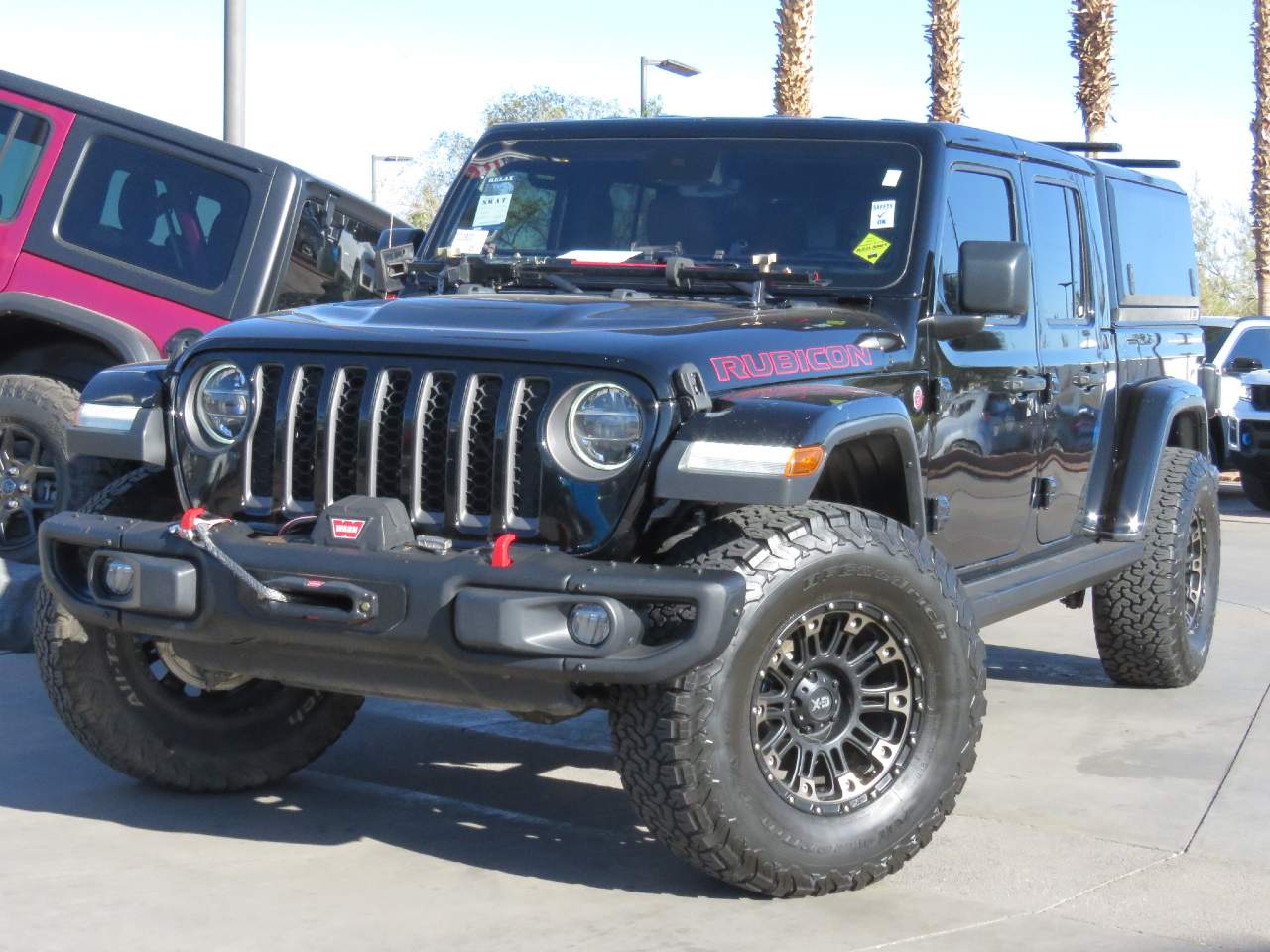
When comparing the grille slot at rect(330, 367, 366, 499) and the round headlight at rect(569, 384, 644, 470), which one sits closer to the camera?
the round headlight at rect(569, 384, 644, 470)

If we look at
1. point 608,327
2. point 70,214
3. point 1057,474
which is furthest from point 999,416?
point 70,214

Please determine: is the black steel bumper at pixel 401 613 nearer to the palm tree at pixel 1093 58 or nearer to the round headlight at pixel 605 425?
the round headlight at pixel 605 425

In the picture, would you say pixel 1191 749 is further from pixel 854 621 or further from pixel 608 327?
pixel 608 327

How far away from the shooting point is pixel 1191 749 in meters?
5.99

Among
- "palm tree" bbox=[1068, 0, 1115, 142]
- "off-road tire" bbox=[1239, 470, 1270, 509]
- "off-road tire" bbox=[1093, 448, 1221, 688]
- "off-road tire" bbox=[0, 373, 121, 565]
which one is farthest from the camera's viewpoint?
"palm tree" bbox=[1068, 0, 1115, 142]

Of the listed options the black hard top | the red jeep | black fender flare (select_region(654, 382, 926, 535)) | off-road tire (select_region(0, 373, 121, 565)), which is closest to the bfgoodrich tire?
black fender flare (select_region(654, 382, 926, 535))

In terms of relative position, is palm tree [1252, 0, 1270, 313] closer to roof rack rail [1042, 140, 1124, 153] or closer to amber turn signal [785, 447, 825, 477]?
roof rack rail [1042, 140, 1124, 153]

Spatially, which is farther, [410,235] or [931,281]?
[410,235]

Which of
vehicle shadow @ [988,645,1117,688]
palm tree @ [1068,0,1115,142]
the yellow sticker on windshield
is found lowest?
vehicle shadow @ [988,645,1117,688]

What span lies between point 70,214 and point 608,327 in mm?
4398

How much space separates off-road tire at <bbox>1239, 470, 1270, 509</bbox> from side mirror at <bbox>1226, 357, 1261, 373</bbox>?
988 millimetres

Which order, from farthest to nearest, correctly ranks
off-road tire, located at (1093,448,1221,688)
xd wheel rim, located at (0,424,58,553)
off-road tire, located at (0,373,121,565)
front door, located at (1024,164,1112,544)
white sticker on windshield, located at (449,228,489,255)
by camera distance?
xd wheel rim, located at (0,424,58,553), off-road tire, located at (0,373,121,565), off-road tire, located at (1093,448,1221,688), front door, located at (1024,164,1112,544), white sticker on windshield, located at (449,228,489,255)

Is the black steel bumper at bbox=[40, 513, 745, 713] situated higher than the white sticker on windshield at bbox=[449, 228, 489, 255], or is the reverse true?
the white sticker on windshield at bbox=[449, 228, 489, 255]

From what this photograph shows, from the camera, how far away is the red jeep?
782 centimetres
